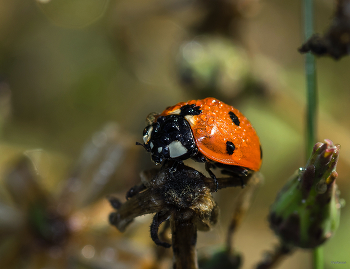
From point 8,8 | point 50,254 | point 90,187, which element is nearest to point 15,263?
point 50,254

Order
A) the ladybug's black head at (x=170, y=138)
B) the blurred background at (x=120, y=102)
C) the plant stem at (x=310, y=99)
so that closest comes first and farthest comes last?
the ladybug's black head at (x=170, y=138) < the plant stem at (x=310, y=99) < the blurred background at (x=120, y=102)

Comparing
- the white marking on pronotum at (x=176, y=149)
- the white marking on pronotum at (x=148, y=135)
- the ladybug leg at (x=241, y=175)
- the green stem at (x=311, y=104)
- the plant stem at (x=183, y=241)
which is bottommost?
the plant stem at (x=183, y=241)

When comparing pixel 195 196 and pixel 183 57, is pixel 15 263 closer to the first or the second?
pixel 195 196

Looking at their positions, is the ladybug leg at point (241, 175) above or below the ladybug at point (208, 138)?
below

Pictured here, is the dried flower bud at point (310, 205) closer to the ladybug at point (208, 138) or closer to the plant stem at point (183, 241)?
the ladybug at point (208, 138)

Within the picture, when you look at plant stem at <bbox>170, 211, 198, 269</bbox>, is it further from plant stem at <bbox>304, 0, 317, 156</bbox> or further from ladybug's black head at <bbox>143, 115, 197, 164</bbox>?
plant stem at <bbox>304, 0, 317, 156</bbox>

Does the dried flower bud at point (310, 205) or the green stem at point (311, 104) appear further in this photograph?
the green stem at point (311, 104)

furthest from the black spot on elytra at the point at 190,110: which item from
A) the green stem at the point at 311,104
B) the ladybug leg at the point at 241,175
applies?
the green stem at the point at 311,104
